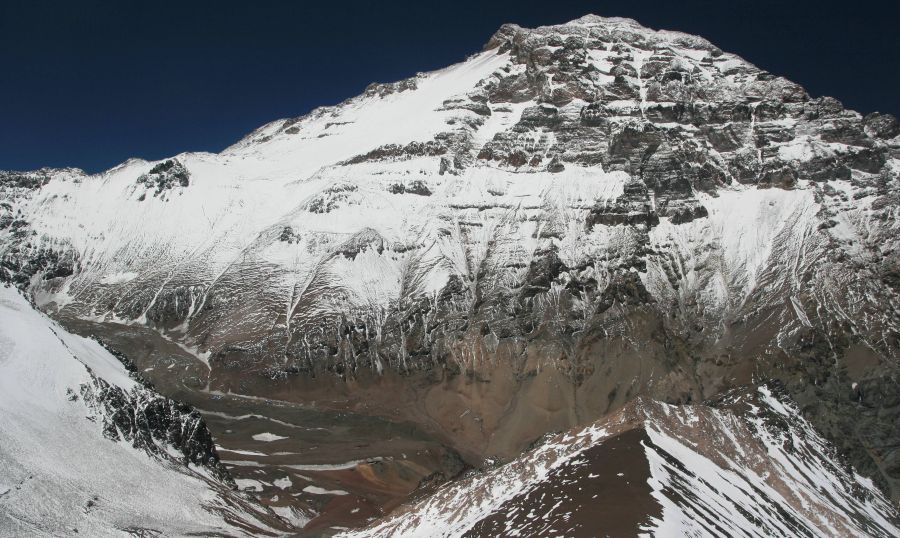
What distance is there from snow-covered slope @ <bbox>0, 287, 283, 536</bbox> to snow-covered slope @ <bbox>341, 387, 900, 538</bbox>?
21.8 meters

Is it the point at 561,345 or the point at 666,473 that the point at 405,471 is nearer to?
the point at 561,345

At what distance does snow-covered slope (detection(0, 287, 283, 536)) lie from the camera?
54406mm

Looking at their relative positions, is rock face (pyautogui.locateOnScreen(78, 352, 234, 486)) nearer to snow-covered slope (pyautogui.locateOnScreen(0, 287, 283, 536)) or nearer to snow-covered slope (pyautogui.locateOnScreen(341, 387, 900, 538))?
snow-covered slope (pyautogui.locateOnScreen(0, 287, 283, 536))

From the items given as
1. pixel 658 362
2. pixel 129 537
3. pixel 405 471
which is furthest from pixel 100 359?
pixel 658 362

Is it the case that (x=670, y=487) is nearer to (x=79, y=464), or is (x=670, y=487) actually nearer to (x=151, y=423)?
(x=79, y=464)

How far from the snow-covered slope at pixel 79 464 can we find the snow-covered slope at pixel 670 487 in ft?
71.5

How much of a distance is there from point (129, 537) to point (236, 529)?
14106 millimetres

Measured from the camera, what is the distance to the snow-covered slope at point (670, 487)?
3231 centimetres

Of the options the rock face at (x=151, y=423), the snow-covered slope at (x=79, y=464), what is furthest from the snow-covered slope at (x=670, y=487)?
the rock face at (x=151, y=423)

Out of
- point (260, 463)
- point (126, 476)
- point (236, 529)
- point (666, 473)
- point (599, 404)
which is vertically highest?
point (666, 473)

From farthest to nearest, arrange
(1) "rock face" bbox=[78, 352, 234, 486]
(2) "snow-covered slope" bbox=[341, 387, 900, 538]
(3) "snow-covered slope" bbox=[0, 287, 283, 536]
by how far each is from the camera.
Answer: (1) "rock face" bbox=[78, 352, 234, 486] < (3) "snow-covered slope" bbox=[0, 287, 283, 536] < (2) "snow-covered slope" bbox=[341, 387, 900, 538]

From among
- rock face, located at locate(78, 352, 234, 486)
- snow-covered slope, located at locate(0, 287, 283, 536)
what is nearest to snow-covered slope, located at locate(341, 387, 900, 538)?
snow-covered slope, located at locate(0, 287, 283, 536)

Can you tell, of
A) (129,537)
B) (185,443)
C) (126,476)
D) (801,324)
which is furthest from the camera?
(801,324)

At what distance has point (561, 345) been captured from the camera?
17425 cm
